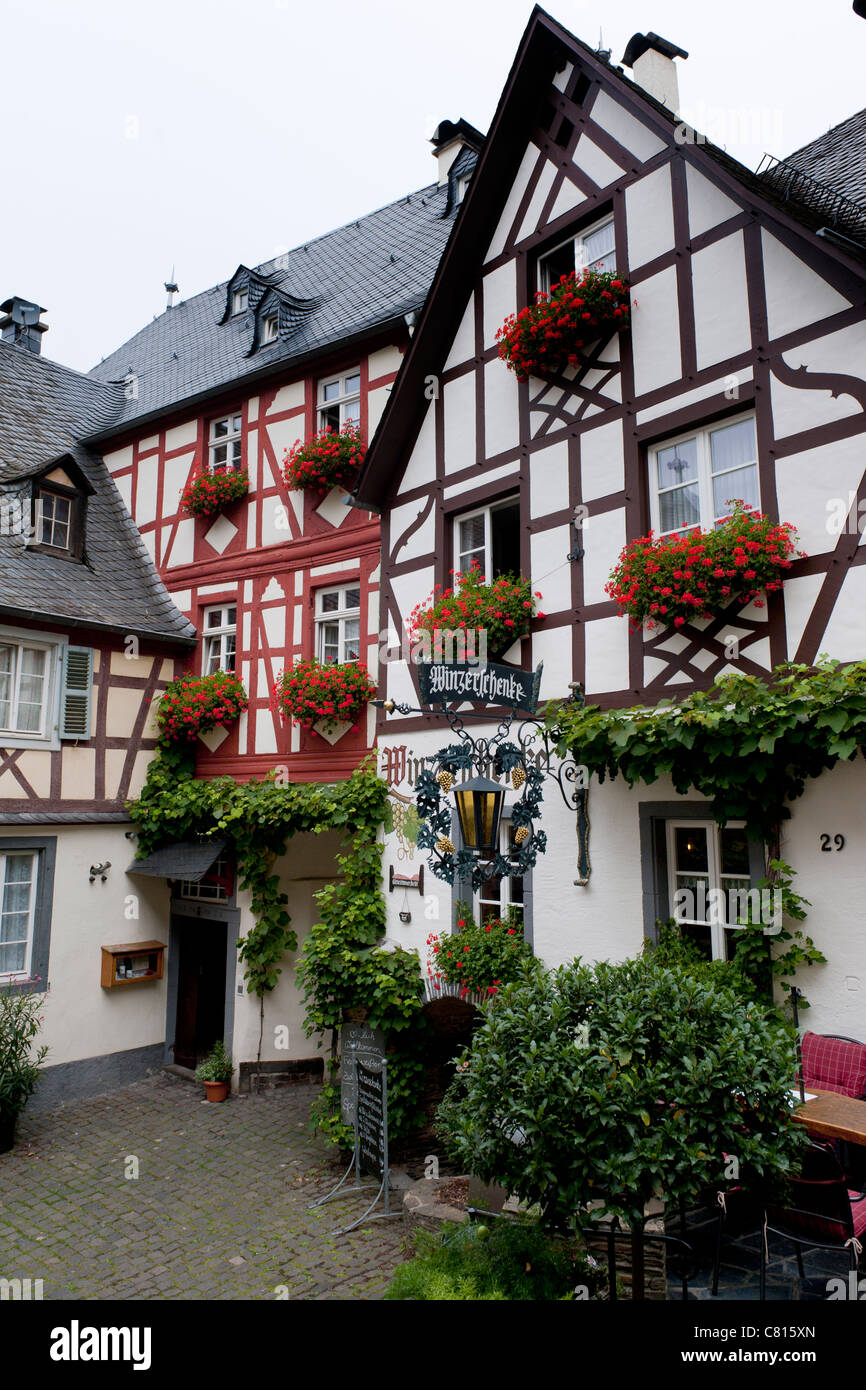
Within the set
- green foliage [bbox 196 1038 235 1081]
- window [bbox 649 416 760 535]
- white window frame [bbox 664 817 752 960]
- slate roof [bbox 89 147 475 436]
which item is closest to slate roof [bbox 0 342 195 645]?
slate roof [bbox 89 147 475 436]

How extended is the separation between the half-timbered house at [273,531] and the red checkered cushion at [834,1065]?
5.70m

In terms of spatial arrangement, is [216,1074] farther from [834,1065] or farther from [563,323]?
[563,323]

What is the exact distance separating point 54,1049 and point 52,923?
1543 mm

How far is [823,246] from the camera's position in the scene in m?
6.08

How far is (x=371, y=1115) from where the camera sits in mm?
8195

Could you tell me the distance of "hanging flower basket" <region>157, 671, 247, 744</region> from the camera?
11828 millimetres

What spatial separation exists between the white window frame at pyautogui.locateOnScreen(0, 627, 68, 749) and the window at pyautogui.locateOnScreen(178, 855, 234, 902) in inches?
102

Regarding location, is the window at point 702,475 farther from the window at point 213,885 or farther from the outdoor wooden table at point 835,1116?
the window at point 213,885

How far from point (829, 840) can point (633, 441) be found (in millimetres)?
3567

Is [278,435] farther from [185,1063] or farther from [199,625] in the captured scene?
[185,1063]

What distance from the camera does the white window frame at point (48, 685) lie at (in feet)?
36.8

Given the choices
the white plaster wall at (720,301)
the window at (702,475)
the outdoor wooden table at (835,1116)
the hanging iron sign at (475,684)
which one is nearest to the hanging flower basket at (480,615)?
the window at (702,475)
